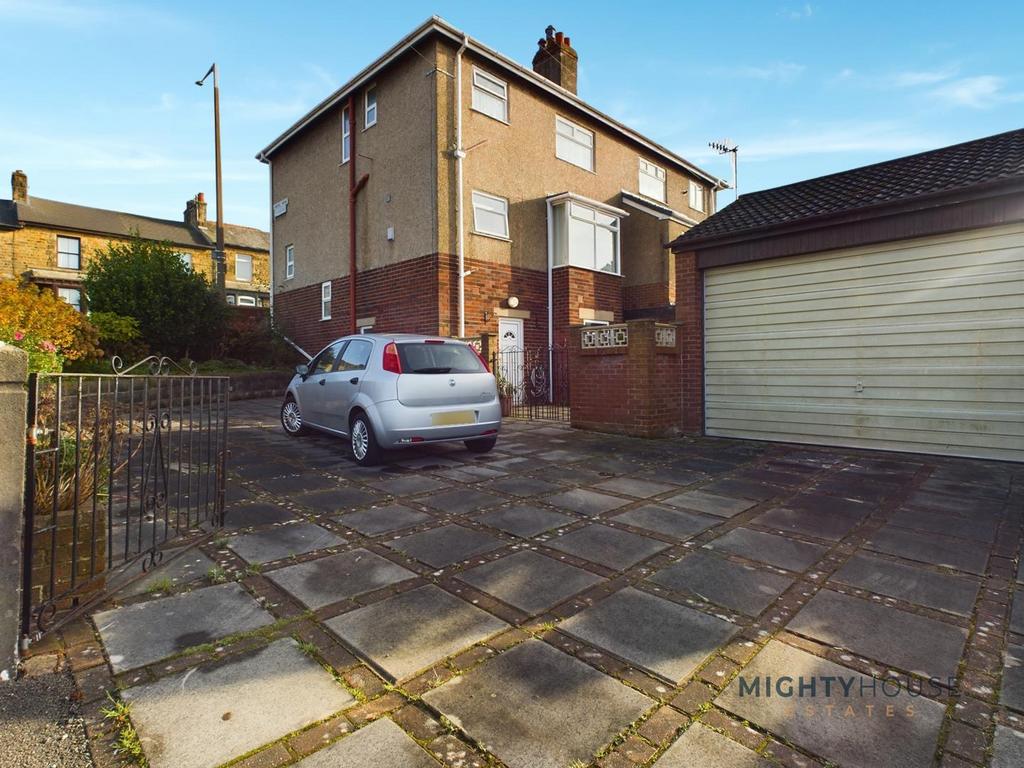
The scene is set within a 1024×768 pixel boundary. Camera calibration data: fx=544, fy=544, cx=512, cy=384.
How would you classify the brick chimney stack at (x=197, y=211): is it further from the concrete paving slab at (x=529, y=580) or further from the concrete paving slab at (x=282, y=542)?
the concrete paving slab at (x=529, y=580)

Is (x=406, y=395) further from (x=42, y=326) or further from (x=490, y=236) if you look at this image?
(x=490, y=236)

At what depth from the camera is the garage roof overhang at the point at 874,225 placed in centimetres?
671

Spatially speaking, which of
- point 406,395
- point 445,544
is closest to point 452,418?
point 406,395

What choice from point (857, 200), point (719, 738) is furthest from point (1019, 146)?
point (719, 738)

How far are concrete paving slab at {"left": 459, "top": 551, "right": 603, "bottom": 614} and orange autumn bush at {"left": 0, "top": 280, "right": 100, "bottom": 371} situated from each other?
4015 millimetres

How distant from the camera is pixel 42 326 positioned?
840cm

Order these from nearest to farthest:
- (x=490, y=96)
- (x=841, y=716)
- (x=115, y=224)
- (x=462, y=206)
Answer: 1. (x=841, y=716)
2. (x=462, y=206)
3. (x=490, y=96)
4. (x=115, y=224)

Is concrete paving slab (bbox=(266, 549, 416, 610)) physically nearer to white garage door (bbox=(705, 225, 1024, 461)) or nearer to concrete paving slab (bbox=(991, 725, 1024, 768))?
concrete paving slab (bbox=(991, 725, 1024, 768))

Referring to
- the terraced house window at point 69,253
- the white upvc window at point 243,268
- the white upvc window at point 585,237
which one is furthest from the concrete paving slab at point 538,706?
the white upvc window at point 243,268

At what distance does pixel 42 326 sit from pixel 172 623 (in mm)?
8259

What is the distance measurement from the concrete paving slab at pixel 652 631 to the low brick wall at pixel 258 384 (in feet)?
42.2

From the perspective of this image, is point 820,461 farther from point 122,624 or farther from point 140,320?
point 140,320

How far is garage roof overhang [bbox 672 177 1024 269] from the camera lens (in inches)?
264

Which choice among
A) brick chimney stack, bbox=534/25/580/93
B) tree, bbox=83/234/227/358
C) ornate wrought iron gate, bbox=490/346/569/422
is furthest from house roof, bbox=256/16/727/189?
ornate wrought iron gate, bbox=490/346/569/422
